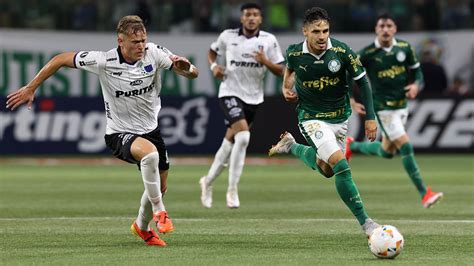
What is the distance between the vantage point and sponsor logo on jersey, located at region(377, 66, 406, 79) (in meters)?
16.9

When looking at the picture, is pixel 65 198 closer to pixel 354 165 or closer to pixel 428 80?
pixel 354 165

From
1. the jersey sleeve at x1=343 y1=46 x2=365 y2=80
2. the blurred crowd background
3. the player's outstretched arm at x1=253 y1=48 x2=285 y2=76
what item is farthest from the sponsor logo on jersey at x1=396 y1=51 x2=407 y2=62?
the blurred crowd background

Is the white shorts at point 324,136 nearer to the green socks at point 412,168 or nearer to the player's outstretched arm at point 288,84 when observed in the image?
the player's outstretched arm at point 288,84

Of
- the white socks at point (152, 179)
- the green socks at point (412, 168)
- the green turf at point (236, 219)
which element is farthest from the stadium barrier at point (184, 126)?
the white socks at point (152, 179)

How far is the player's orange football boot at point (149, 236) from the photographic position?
36.9 feet

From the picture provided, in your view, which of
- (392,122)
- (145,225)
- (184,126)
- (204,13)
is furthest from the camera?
(204,13)

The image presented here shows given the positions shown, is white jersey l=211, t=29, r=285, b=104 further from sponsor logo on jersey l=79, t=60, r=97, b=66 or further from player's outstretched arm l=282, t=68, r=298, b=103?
sponsor logo on jersey l=79, t=60, r=97, b=66

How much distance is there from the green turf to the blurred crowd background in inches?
Result: 242

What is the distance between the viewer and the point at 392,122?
1678cm

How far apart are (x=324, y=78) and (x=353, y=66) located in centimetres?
36

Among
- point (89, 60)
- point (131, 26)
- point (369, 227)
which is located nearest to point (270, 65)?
point (89, 60)

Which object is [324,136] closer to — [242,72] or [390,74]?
[242,72]

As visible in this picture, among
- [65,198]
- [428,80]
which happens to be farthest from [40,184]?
[428,80]

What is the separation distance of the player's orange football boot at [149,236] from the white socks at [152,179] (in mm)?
389
